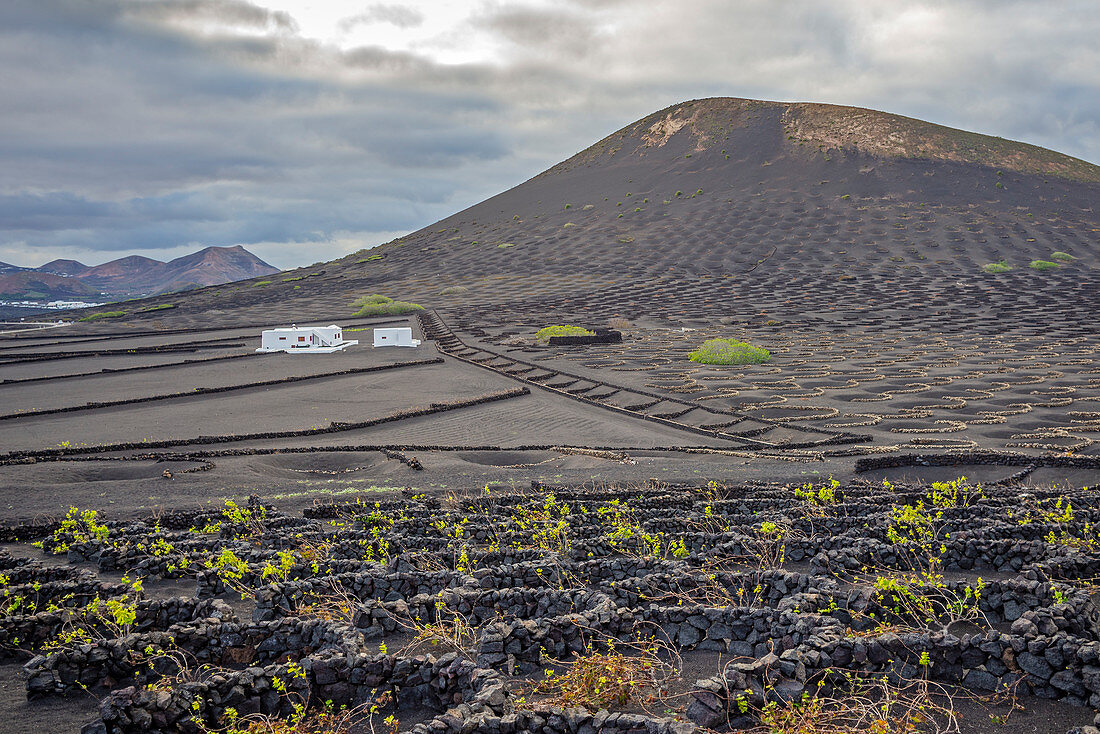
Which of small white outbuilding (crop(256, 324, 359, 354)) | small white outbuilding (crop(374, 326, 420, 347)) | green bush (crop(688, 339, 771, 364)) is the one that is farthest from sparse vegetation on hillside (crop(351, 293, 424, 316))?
green bush (crop(688, 339, 771, 364))

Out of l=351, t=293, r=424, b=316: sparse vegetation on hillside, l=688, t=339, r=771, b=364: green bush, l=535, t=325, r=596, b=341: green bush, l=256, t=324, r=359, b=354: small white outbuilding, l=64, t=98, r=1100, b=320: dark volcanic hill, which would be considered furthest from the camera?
l=64, t=98, r=1100, b=320: dark volcanic hill

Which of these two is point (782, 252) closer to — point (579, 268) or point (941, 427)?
point (579, 268)

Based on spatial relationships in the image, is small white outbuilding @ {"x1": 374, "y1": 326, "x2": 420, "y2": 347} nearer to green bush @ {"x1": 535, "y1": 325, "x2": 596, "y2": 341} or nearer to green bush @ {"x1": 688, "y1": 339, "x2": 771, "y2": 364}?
green bush @ {"x1": 535, "y1": 325, "x2": 596, "y2": 341}

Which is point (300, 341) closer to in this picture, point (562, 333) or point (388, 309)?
point (562, 333)

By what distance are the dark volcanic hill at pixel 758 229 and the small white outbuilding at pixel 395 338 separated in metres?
16.4

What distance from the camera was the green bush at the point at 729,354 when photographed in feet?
103

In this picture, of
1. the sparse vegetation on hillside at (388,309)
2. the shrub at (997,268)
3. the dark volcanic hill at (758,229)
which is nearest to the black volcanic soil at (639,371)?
the dark volcanic hill at (758,229)

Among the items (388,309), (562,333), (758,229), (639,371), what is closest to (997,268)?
(758,229)

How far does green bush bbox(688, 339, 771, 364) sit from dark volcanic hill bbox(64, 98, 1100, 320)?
17441mm

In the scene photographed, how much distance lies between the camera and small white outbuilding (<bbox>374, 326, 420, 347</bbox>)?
39375mm

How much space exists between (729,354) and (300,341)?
22.1 meters

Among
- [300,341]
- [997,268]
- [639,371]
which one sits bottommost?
[639,371]

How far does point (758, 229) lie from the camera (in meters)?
81.1

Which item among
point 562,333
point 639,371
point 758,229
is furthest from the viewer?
point 758,229
